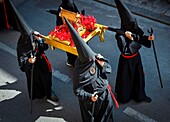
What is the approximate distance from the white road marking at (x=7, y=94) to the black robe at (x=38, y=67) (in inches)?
16.5

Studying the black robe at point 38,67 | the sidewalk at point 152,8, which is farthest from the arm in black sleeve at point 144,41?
the sidewalk at point 152,8

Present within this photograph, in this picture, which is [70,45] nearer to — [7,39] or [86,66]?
[86,66]

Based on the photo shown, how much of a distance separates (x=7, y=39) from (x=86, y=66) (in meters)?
3.41

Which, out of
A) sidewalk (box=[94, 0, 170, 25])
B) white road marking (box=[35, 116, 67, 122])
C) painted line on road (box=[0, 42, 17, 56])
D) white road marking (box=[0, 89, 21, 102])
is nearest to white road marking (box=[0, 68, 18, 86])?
white road marking (box=[0, 89, 21, 102])

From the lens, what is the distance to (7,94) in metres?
5.86

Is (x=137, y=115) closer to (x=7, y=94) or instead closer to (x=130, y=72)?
(x=130, y=72)

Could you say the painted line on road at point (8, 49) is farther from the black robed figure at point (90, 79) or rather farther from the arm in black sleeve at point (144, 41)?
the arm in black sleeve at point (144, 41)

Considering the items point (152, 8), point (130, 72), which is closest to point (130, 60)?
point (130, 72)

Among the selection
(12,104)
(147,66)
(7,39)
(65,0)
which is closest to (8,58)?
(7,39)

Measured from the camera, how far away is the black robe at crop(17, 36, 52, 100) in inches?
199

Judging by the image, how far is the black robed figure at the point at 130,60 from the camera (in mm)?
4793

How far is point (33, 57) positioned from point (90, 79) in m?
1.09

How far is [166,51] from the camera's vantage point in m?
6.48

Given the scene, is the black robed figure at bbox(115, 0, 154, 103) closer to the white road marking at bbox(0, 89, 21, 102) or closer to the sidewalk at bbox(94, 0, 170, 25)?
the white road marking at bbox(0, 89, 21, 102)
